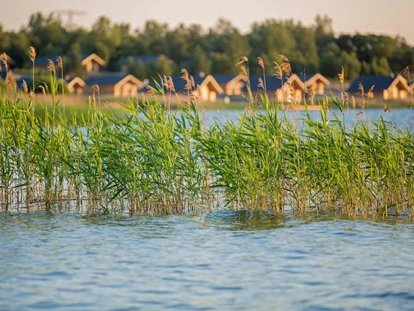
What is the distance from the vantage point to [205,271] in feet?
31.4

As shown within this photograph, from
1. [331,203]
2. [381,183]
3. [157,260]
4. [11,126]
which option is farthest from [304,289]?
[11,126]

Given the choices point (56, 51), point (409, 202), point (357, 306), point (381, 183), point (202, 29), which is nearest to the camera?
point (357, 306)

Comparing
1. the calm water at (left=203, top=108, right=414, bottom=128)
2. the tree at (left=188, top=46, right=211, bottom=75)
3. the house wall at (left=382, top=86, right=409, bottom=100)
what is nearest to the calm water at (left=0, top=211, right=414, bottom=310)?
the calm water at (left=203, top=108, right=414, bottom=128)

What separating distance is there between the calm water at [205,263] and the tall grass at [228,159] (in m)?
0.47

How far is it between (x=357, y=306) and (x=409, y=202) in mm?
5149

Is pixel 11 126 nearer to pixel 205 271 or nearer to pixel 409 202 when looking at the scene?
pixel 205 271

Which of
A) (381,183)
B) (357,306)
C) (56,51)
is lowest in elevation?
(357,306)

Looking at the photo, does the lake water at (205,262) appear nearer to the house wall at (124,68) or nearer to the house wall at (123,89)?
the house wall at (123,89)

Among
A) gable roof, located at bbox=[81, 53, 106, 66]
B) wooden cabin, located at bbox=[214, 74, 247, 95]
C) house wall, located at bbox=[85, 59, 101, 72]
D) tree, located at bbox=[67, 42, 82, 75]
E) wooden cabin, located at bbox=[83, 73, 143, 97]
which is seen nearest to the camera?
wooden cabin, located at bbox=[83, 73, 143, 97]

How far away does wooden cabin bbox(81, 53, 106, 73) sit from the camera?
117206 millimetres

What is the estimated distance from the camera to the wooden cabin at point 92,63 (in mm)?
117206

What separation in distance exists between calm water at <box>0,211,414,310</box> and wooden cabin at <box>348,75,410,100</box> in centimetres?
9735

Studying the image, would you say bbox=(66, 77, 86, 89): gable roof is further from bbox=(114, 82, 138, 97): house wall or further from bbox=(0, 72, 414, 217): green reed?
bbox=(0, 72, 414, 217): green reed

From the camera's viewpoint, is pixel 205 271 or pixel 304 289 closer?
pixel 304 289
